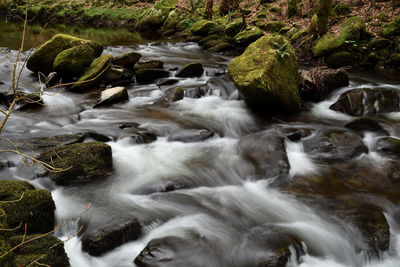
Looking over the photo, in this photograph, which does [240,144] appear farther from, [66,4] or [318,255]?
[66,4]

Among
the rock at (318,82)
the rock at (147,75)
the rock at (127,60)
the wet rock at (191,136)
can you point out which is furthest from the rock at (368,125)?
the rock at (127,60)

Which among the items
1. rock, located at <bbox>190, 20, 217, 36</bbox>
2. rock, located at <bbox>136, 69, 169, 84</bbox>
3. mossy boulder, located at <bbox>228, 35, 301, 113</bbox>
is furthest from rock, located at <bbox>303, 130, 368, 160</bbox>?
rock, located at <bbox>190, 20, 217, 36</bbox>

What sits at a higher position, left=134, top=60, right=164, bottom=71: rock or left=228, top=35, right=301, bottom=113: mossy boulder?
left=228, top=35, right=301, bottom=113: mossy boulder

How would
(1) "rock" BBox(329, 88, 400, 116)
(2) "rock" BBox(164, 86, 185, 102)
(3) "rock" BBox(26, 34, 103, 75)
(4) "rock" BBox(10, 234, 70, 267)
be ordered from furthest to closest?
(3) "rock" BBox(26, 34, 103, 75)
(2) "rock" BBox(164, 86, 185, 102)
(1) "rock" BBox(329, 88, 400, 116)
(4) "rock" BBox(10, 234, 70, 267)

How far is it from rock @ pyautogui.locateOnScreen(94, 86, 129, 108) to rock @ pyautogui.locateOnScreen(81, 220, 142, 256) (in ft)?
15.0

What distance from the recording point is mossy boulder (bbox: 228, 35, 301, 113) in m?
6.04

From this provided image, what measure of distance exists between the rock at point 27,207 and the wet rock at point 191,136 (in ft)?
9.38

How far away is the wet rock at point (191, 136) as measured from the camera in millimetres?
5905

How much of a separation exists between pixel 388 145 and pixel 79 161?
4.97 m

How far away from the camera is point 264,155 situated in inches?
199

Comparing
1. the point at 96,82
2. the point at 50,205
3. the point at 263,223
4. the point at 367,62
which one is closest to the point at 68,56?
the point at 96,82

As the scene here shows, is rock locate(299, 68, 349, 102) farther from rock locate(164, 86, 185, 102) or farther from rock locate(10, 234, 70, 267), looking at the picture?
rock locate(10, 234, 70, 267)

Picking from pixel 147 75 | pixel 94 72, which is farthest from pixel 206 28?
pixel 94 72

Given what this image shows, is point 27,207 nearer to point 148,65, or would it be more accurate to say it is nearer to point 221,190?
point 221,190
